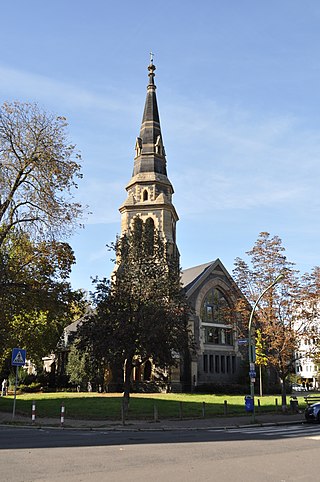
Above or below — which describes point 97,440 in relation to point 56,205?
below

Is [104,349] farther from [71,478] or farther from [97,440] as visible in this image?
[71,478]

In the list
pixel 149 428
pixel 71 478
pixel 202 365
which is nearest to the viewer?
pixel 71 478

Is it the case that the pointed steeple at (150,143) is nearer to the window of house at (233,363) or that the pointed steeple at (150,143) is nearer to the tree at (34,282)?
the window of house at (233,363)

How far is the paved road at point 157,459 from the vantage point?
8039 millimetres

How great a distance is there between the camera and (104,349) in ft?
76.4

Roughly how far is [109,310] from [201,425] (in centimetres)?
762

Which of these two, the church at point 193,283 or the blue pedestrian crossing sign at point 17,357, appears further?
the church at point 193,283

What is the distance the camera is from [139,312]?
23.3 m

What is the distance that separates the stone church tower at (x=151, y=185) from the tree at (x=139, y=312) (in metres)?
20.6

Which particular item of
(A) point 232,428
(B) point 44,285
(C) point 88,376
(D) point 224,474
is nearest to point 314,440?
(A) point 232,428

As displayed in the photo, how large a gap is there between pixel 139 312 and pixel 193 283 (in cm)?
2435

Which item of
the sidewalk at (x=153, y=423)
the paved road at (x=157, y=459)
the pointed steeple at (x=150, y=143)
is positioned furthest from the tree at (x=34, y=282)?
the pointed steeple at (x=150, y=143)

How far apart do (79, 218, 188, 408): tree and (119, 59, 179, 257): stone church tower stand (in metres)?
20.6

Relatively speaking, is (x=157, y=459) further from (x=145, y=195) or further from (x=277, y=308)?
(x=145, y=195)
